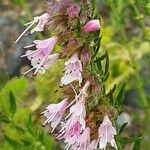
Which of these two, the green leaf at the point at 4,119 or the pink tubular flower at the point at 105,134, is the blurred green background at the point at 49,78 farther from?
the pink tubular flower at the point at 105,134

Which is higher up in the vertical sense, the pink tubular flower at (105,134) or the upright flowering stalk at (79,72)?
the upright flowering stalk at (79,72)

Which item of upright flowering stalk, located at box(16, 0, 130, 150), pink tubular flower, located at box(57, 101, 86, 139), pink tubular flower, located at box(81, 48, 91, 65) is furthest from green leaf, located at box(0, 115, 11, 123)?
pink tubular flower, located at box(81, 48, 91, 65)

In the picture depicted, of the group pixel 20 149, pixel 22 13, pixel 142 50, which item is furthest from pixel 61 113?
pixel 22 13

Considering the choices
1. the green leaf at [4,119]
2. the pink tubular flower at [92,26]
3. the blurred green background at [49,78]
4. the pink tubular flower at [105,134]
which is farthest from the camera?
the blurred green background at [49,78]

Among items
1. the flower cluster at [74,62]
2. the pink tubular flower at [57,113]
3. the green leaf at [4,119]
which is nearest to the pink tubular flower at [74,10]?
the flower cluster at [74,62]

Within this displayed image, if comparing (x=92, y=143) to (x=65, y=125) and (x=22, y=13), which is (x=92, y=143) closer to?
(x=65, y=125)

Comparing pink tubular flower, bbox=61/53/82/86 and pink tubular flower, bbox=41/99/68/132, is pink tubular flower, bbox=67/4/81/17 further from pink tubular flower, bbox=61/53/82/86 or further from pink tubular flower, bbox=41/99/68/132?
pink tubular flower, bbox=41/99/68/132

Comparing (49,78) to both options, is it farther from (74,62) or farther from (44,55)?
(74,62)

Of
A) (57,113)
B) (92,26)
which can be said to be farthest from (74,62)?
(57,113)
